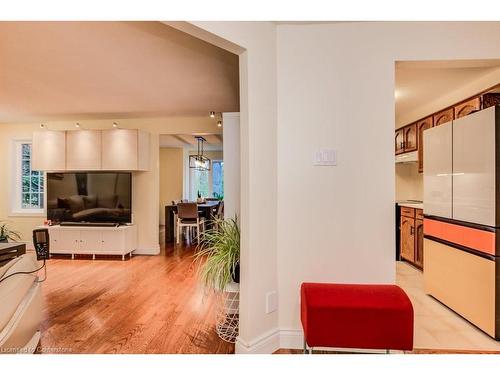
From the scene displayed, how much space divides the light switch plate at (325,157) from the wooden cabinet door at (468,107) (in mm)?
2117

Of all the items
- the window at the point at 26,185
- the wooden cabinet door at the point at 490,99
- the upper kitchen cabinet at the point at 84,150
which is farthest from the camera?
the window at the point at 26,185

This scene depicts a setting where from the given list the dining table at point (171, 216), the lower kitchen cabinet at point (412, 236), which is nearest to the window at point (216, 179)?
the dining table at point (171, 216)

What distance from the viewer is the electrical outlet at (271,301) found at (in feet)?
6.98

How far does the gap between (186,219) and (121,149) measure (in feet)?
6.52

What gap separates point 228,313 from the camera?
2.54 m

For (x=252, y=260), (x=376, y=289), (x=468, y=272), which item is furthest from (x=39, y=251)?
(x=468, y=272)

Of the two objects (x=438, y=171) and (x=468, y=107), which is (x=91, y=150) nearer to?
(x=438, y=171)

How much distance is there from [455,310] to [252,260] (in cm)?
210

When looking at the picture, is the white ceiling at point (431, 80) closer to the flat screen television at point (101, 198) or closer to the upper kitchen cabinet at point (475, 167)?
the upper kitchen cabinet at point (475, 167)

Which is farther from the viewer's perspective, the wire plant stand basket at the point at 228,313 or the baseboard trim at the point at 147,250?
the baseboard trim at the point at 147,250

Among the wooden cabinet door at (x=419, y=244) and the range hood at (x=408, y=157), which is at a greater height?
the range hood at (x=408, y=157)

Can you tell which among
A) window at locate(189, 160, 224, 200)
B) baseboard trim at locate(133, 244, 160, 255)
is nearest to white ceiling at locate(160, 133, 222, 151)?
window at locate(189, 160, 224, 200)

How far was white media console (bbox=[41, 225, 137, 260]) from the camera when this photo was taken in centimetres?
493

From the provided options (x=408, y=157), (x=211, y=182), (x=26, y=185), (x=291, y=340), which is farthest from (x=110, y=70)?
(x=211, y=182)
